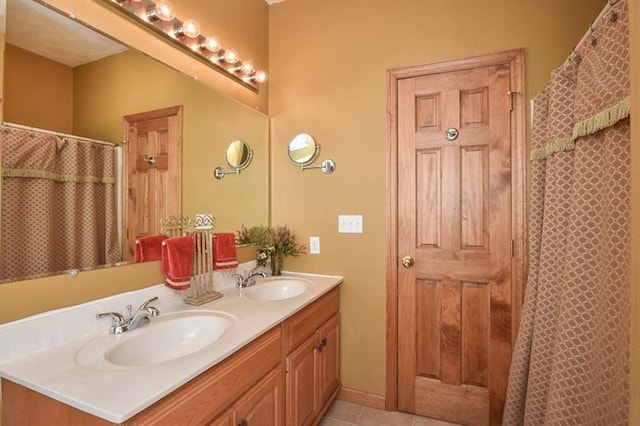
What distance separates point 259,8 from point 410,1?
1.07 meters

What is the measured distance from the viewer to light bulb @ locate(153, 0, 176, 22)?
1.46 m

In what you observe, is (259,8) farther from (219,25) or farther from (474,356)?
(474,356)

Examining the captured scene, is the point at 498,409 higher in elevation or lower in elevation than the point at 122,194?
lower

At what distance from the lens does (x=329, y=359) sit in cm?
195

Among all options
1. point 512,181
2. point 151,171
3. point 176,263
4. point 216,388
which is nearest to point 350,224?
point 512,181

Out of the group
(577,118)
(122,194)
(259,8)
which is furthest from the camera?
(259,8)

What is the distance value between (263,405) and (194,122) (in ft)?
4.67

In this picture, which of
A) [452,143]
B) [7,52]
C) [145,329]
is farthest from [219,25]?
[145,329]

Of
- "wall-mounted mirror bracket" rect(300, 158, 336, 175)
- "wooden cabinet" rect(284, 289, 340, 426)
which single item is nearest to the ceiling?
"wall-mounted mirror bracket" rect(300, 158, 336, 175)

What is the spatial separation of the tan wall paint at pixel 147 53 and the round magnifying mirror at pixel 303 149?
370 millimetres

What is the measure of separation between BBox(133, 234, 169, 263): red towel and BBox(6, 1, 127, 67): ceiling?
747 millimetres

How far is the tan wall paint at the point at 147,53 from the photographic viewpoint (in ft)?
3.42

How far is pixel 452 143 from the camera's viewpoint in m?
1.91

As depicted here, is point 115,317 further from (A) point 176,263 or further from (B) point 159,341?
(A) point 176,263
